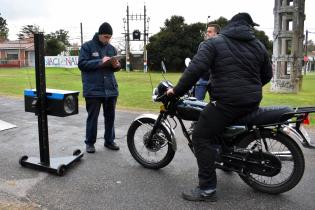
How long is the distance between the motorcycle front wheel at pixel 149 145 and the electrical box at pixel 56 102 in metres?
0.89

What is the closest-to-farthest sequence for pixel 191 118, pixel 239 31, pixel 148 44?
pixel 239 31 < pixel 191 118 < pixel 148 44

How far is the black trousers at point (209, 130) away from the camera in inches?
164

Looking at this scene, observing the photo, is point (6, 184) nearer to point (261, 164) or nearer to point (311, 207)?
point (261, 164)

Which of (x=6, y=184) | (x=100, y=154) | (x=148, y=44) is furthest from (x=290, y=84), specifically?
(x=148, y=44)

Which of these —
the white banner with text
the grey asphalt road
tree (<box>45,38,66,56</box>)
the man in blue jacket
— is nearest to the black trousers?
the grey asphalt road

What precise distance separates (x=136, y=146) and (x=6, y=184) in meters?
1.74

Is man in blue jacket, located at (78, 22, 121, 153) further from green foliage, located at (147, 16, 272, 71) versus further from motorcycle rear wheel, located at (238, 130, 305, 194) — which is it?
green foliage, located at (147, 16, 272, 71)

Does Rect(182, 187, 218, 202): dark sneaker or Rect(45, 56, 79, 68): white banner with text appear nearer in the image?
Rect(182, 187, 218, 202): dark sneaker

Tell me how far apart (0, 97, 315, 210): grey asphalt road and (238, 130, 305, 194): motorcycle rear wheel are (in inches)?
4.2

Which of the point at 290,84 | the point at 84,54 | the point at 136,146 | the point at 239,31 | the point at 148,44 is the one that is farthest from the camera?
the point at 148,44

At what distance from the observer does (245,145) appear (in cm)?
442

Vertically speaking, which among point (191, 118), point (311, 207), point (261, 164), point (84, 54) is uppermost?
point (84, 54)

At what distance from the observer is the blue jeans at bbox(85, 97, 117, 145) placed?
605 centimetres

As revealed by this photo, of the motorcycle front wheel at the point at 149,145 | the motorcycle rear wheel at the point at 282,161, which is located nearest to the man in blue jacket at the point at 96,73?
the motorcycle front wheel at the point at 149,145
